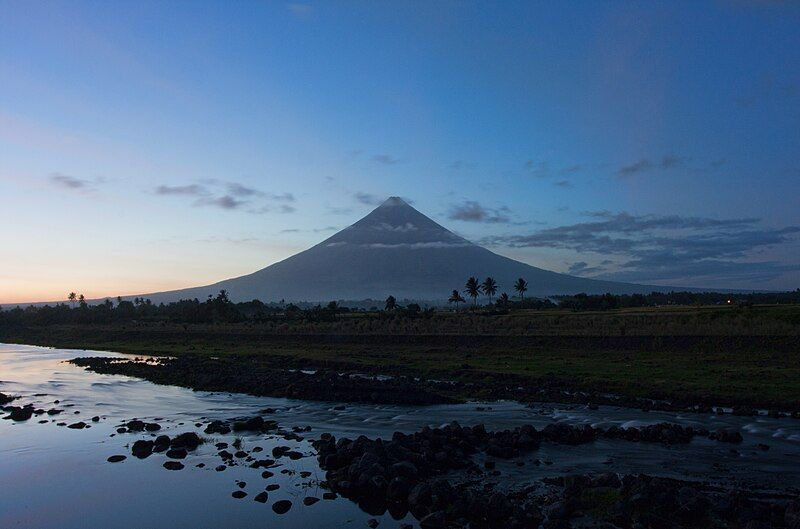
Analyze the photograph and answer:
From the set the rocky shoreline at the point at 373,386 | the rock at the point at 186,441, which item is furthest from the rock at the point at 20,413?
the rock at the point at 186,441

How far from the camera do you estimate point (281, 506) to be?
12.4 meters

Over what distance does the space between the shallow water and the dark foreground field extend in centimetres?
272

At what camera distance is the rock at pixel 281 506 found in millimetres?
12312

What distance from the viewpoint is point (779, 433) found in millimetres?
17734

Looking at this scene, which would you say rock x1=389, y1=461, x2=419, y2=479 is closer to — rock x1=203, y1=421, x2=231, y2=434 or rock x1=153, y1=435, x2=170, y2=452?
rock x1=153, y1=435, x2=170, y2=452

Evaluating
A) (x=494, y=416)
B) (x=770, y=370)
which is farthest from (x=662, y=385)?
(x=494, y=416)

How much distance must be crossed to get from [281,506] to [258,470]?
2912mm

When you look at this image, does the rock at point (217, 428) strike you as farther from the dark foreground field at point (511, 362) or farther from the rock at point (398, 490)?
the rock at point (398, 490)

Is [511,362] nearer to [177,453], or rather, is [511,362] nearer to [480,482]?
[480,482]

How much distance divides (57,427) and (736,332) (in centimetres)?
3513

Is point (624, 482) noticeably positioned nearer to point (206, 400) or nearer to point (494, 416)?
point (494, 416)

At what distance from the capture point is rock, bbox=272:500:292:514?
40.4 feet

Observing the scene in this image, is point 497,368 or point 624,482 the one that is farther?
point 497,368

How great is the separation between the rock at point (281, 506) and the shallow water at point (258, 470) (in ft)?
0.51
